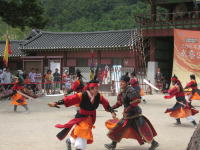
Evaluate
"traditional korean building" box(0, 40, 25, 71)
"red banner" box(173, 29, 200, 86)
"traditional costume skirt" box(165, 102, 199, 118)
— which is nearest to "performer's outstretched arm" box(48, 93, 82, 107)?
"traditional costume skirt" box(165, 102, 199, 118)

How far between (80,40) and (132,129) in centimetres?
2200

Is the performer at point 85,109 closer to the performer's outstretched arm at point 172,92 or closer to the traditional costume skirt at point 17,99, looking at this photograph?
the performer's outstretched arm at point 172,92

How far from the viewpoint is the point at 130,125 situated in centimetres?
718

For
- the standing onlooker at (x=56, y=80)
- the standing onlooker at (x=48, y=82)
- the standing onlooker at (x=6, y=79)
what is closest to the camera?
the standing onlooker at (x=6, y=79)

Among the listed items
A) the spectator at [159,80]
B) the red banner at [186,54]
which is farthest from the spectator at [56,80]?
the red banner at [186,54]

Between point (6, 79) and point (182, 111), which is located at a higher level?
point (6, 79)

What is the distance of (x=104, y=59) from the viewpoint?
86.4ft

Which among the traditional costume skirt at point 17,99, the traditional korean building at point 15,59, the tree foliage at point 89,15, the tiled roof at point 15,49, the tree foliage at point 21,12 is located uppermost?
the tree foliage at point 89,15

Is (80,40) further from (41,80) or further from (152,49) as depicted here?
(41,80)

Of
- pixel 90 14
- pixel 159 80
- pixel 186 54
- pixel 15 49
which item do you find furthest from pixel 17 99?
pixel 90 14

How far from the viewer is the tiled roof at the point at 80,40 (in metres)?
26.5

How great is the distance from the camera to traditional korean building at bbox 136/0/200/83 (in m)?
22.9

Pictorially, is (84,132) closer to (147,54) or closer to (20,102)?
(20,102)

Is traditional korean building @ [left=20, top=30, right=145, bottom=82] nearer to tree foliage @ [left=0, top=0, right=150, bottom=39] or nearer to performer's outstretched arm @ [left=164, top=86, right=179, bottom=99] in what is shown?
performer's outstretched arm @ [left=164, top=86, right=179, bottom=99]
